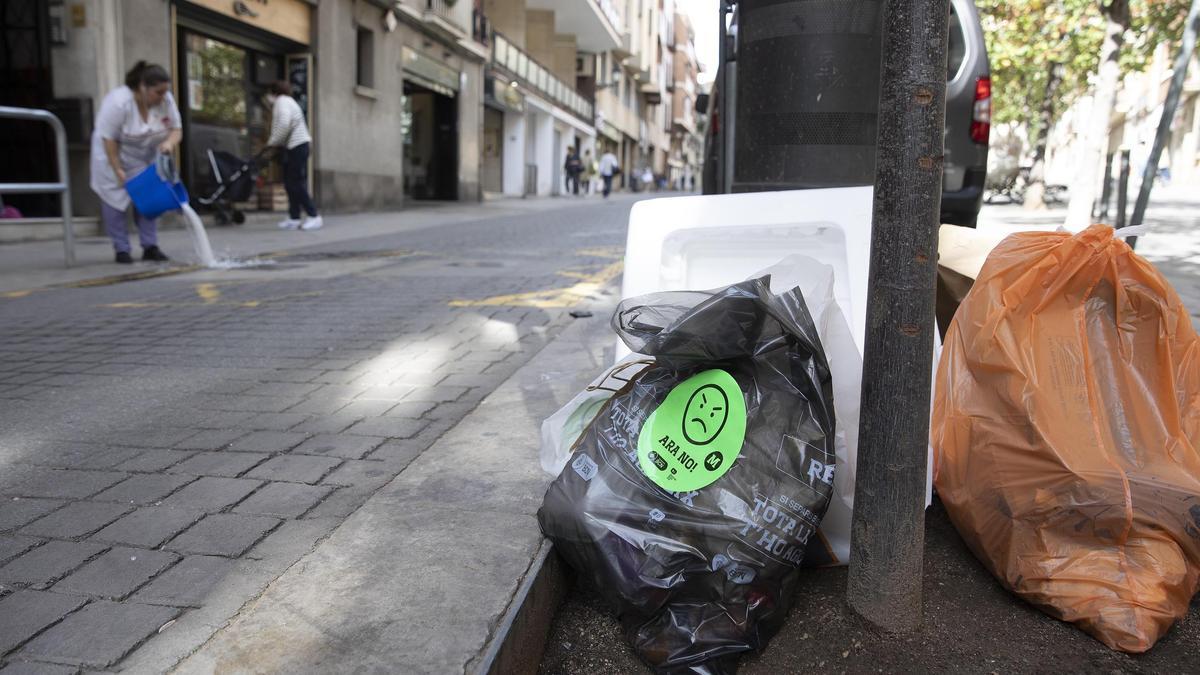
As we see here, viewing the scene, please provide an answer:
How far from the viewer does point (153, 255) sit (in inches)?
275

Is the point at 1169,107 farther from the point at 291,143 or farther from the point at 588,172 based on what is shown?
the point at 588,172

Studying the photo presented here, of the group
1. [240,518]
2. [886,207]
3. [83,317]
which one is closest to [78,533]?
[240,518]

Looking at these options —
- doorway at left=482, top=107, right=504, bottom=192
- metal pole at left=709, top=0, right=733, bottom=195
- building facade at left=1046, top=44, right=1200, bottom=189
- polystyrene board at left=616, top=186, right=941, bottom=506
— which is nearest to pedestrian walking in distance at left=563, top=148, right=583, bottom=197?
doorway at left=482, top=107, right=504, bottom=192

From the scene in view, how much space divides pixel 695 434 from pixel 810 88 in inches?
73.9

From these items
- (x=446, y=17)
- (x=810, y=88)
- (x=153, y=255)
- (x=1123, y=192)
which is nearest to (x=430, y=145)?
(x=446, y=17)

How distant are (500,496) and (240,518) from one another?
59 cm

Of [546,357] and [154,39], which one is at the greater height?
[154,39]

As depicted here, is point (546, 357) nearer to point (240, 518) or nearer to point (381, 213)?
point (240, 518)

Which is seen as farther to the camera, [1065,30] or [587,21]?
[587,21]

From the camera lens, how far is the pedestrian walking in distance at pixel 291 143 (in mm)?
10449

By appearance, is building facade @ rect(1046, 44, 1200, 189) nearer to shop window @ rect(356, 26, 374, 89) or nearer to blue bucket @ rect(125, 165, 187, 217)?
shop window @ rect(356, 26, 374, 89)

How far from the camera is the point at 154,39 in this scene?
968 centimetres

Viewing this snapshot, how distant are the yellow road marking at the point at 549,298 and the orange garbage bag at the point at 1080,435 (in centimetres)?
312

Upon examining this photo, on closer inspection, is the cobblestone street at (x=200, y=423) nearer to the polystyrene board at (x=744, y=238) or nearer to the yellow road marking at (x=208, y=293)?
the yellow road marking at (x=208, y=293)
